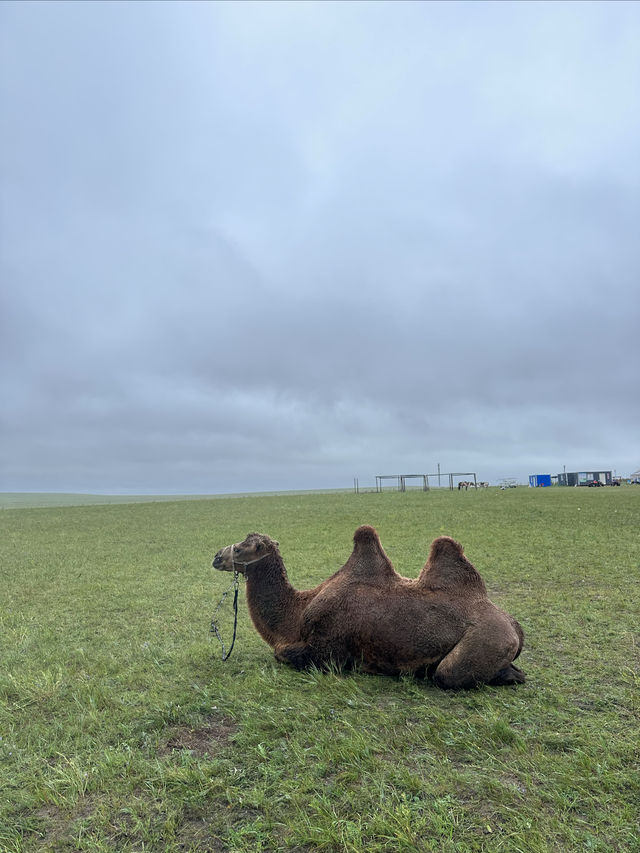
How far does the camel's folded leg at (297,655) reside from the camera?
233 inches

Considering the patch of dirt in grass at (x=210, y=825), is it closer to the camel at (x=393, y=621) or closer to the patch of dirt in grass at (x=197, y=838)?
the patch of dirt in grass at (x=197, y=838)

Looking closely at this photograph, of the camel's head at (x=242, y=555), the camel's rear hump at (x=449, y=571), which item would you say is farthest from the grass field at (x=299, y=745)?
the camel's head at (x=242, y=555)

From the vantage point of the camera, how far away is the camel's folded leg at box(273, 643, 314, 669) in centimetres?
591

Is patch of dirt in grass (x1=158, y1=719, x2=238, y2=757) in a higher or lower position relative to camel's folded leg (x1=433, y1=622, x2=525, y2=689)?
lower

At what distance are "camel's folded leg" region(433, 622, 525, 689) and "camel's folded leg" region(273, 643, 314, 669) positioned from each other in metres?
1.36

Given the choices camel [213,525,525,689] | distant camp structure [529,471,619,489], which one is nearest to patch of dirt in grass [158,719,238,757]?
camel [213,525,525,689]

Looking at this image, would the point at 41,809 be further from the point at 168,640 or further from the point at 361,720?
the point at 168,640

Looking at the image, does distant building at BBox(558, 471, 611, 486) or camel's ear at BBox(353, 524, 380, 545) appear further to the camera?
distant building at BBox(558, 471, 611, 486)

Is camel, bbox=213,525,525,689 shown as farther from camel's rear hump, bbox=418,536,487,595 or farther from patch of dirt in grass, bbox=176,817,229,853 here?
patch of dirt in grass, bbox=176,817,229,853

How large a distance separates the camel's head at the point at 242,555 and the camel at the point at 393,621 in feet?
0.04

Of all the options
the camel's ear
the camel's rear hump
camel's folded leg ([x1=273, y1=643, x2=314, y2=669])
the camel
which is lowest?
camel's folded leg ([x1=273, y1=643, x2=314, y2=669])

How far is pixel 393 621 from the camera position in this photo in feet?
18.3

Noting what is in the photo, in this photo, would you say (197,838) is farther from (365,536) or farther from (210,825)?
(365,536)

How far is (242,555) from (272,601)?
64 cm
